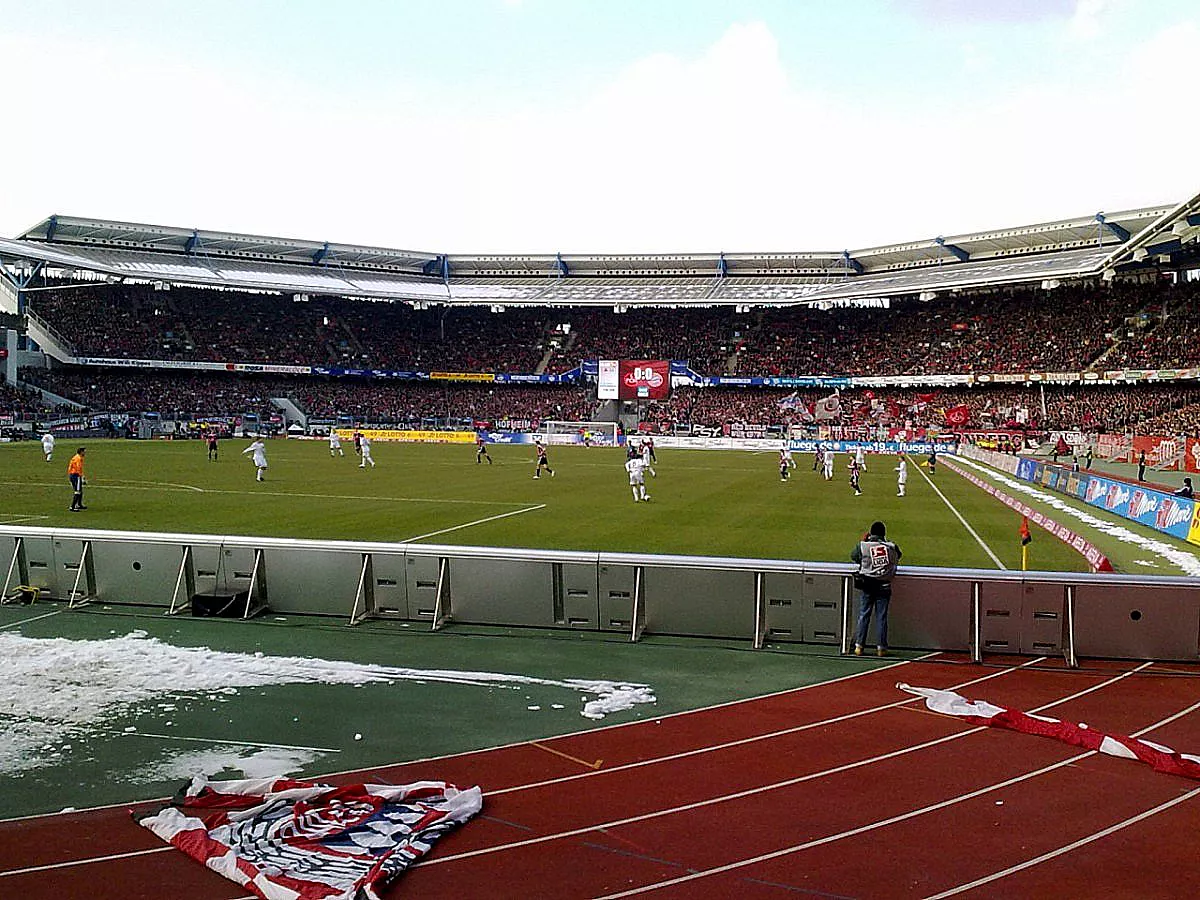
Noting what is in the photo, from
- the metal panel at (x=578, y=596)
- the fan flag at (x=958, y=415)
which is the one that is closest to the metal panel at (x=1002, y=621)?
the metal panel at (x=578, y=596)

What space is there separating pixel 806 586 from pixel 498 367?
8084 centimetres

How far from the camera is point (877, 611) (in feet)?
38.3

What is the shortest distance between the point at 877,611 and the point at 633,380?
201ft

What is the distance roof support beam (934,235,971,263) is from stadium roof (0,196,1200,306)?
0.32 feet

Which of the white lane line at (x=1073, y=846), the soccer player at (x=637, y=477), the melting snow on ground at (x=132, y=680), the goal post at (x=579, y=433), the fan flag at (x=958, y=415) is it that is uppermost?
the fan flag at (x=958, y=415)

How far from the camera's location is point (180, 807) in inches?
273

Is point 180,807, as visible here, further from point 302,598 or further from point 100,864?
point 302,598

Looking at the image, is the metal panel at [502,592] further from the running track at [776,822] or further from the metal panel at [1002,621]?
the metal panel at [1002,621]

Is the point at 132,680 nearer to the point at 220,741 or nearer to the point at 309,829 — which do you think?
the point at 220,741

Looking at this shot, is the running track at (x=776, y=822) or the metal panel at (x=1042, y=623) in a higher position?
the metal panel at (x=1042, y=623)

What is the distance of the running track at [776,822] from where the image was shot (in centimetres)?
591

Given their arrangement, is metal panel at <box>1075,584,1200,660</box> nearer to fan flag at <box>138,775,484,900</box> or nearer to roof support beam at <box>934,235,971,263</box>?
fan flag at <box>138,775,484,900</box>

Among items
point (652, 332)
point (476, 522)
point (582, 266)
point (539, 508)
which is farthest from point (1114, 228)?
point (476, 522)

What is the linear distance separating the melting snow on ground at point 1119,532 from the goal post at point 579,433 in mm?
37555
